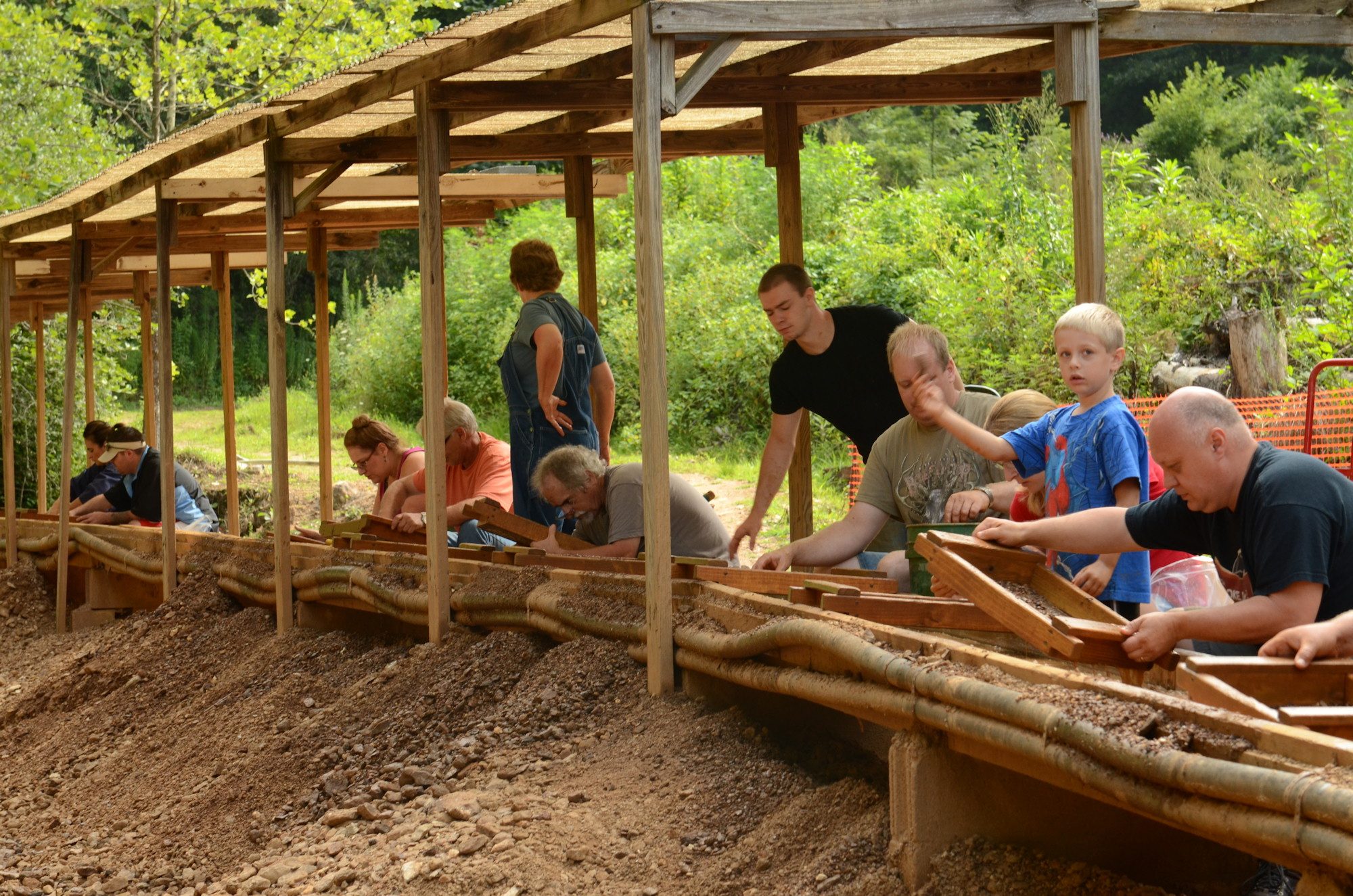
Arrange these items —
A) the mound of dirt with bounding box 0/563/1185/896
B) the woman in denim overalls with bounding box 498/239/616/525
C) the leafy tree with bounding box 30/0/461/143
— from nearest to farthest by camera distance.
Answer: the mound of dirt with bounding box 0/563/1185/896 < the woman in denim overalls with bounding box 498/239/616/525 < the leafy tree with bounding box 30/0/461/143

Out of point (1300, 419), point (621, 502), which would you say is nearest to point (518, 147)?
point (621, 502)

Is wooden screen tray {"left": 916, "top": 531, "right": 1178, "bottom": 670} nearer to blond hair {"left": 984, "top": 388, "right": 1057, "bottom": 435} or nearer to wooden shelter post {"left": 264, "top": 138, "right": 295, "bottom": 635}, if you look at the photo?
blond hair {"left": 984, "top": 388, "right": 1057, "bottom": 435}

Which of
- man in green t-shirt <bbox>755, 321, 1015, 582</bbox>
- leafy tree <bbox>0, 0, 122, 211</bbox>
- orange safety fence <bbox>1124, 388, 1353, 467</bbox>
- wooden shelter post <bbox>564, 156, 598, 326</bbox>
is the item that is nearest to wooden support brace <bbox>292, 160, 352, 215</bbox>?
wooden shelter post <bbox>564, 156, 598, 326</bbox>

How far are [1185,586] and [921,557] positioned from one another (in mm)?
788

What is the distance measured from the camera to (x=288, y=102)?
730 centimetres

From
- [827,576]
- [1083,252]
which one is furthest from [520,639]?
[1083,252]

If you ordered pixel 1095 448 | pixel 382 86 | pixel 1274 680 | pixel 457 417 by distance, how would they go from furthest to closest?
pixel 457 417
pixel 382 86
pixel 1095 448
pixel 1274 680

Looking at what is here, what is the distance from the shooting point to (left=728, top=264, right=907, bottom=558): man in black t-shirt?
642 cm

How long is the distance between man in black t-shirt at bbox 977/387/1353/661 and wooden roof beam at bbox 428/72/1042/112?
3613mm

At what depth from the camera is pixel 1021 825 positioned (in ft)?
12.3

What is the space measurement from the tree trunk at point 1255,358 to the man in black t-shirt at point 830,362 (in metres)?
7.54

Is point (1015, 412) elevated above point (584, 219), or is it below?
below

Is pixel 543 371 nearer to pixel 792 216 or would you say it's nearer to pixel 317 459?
pixel 792 216

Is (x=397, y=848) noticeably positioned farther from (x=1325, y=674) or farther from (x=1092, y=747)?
(x=1325, y=674)
